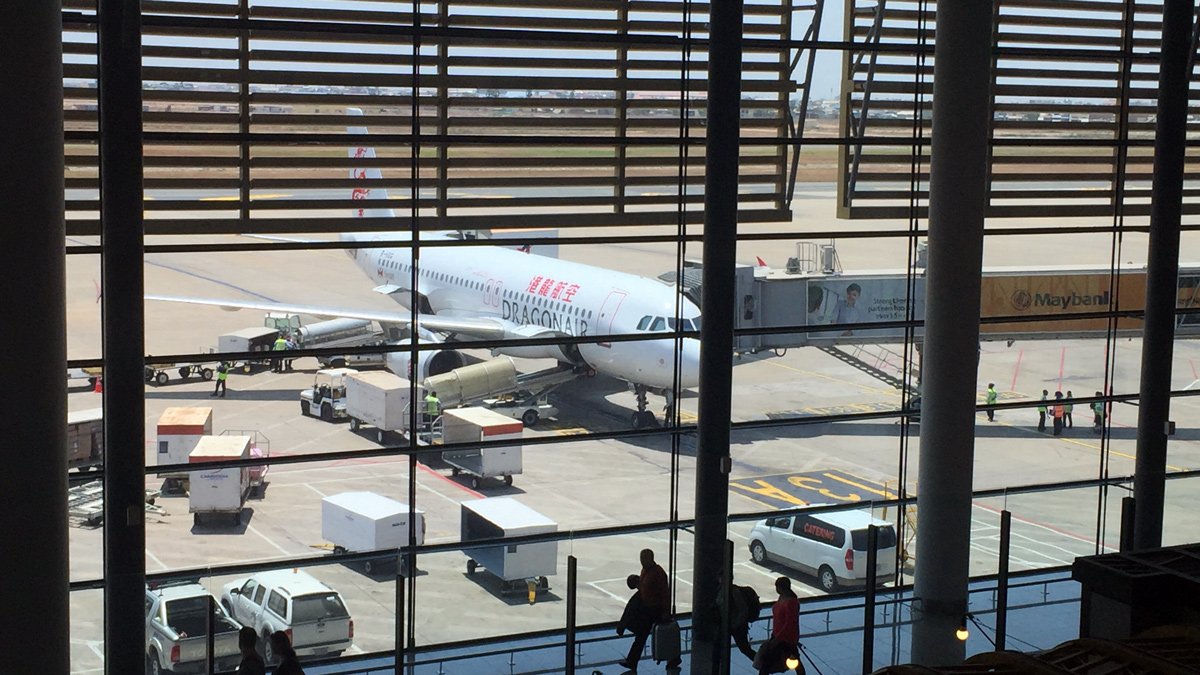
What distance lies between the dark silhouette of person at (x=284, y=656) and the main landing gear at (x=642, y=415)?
16.9m

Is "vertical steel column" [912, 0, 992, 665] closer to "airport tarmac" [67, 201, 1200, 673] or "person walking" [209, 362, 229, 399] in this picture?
"airport tarmac" [67, 201, 1200, 673]

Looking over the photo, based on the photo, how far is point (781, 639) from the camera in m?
12.5

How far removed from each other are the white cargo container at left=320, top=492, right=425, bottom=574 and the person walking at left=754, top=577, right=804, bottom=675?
14.6ft

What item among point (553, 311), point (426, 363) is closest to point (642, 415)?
point (553, 311)

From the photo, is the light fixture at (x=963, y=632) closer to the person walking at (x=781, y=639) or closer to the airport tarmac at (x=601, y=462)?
the airport tarmac at (x=601, y=462)

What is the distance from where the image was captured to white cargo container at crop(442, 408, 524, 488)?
19609 mm

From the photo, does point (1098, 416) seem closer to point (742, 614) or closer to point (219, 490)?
point (742, 614)

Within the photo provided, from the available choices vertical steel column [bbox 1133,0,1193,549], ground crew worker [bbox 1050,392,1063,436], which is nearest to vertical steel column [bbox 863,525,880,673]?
vertical steel column [bbox 1133,0,1193,549]

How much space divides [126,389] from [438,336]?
18.6 metres

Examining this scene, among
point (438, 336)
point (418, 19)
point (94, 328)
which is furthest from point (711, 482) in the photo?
point (94, 328)

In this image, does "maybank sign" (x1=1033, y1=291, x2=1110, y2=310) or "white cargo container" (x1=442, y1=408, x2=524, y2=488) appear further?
"maybank sign" (x1=1033, y1=291, x2=1110, y2=310)

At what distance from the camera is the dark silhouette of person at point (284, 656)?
10.8m

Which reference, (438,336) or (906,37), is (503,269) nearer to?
(438,336)

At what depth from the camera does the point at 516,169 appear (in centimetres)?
1504
